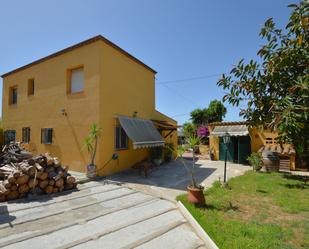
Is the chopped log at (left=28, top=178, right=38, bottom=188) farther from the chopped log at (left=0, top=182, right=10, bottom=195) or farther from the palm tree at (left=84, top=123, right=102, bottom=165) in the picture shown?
the palm tree at (left=84, top=123, right=102, bottom=165)

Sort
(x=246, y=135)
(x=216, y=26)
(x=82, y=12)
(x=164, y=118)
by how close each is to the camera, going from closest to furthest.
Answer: (x=82, y=12) → (x=216, y=26) → (x=246, y=135) → (x=164, y=118)

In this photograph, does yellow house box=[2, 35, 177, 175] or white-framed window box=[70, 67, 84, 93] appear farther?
white-framed window box=[70, 67, 84, 93]

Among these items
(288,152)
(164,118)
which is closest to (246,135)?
(288,152)

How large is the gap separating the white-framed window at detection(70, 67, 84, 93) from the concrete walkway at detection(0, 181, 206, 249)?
29.8 ft

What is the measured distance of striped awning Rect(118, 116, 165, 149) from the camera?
15347 mm

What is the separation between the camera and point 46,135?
58.3ft

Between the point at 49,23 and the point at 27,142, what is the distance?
11329mm

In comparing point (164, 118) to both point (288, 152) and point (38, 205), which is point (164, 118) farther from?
point (38, 205)

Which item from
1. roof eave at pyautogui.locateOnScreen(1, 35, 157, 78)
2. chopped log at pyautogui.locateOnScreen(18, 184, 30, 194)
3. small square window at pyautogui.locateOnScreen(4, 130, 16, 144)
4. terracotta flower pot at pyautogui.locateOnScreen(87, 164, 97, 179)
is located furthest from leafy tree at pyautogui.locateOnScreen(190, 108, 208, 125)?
chopped log at pyautogui.locateOnScreen(18, 184, 30, 194)

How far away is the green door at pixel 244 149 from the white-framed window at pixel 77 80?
61.6 ft

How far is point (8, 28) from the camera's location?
1551 cm

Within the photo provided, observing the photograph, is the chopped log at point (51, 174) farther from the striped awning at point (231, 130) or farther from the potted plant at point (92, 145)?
the striped awning at point (231, 130)

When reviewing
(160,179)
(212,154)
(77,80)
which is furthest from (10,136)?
(212,154)

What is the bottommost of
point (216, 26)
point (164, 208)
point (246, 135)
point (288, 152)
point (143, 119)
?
point (164, 208)
